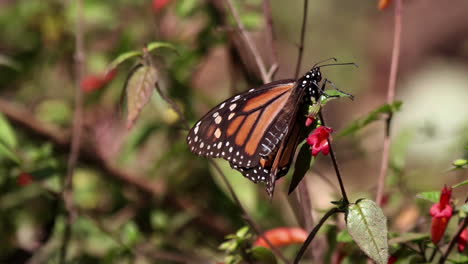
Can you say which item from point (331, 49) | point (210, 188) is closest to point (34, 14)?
point (210, 188)

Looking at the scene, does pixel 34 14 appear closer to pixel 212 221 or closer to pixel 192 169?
pixel 192 169

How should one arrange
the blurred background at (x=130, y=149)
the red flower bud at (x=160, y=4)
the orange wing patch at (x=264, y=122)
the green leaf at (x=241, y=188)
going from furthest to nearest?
the red flower bud at (x=160, y=4)
the green leaf at (x=241, y=188)
the blurred background at (x=130, y=149)
the orange wing patch at (x=264, y=122)

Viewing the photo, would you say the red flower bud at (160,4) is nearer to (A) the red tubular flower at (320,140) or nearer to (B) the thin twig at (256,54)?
(B) the thin twig at (256,54)

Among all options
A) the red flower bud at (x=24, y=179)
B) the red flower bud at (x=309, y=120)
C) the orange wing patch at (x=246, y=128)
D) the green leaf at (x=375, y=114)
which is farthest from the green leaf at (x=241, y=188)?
the red flower bud at (x=309, y=120)

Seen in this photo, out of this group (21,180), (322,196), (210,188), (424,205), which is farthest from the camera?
(322,196)

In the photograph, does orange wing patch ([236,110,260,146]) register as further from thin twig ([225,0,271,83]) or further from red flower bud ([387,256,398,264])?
red flower bud ([387,256,398,264])

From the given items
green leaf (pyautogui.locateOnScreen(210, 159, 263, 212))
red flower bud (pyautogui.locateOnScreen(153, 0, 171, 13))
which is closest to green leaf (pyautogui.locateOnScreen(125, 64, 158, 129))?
green leaf (pyautogui.locateOnScreen(210, 159, 263, 212))
